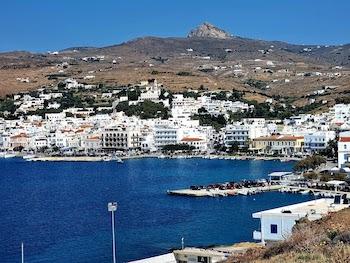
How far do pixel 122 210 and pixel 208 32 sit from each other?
148553 millimetres

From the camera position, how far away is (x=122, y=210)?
24.7 m

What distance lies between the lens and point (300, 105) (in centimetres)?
6625

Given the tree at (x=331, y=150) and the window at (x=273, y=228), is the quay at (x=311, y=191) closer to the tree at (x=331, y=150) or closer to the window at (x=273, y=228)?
the tree at (x=331, y=150)

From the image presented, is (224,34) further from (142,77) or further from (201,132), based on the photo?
(201,132)

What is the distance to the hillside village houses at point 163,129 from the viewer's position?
156 ft

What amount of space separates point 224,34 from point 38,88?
99.2 m

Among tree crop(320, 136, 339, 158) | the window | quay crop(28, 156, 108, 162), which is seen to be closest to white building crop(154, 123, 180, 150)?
quay crop(28, 156, 108, 162)

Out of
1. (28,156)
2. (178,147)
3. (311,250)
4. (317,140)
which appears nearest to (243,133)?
(178,147)

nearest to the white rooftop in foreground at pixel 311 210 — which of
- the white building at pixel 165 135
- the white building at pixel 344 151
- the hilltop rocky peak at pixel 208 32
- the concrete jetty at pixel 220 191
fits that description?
the concrete jetty at pixel 220 191

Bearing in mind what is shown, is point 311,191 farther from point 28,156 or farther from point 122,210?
point 28,156

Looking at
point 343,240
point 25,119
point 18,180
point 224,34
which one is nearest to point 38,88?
point 25,119

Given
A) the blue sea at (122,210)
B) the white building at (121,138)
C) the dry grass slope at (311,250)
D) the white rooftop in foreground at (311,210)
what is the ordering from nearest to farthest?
the dry grass slope at (311,250) → the white rooftop in foreground at (311,210) → the blue sea at (122,210) → the white building at (121,138)

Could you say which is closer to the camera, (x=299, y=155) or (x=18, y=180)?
(x=18, y=180)

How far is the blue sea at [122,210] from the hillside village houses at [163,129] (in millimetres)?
5310
